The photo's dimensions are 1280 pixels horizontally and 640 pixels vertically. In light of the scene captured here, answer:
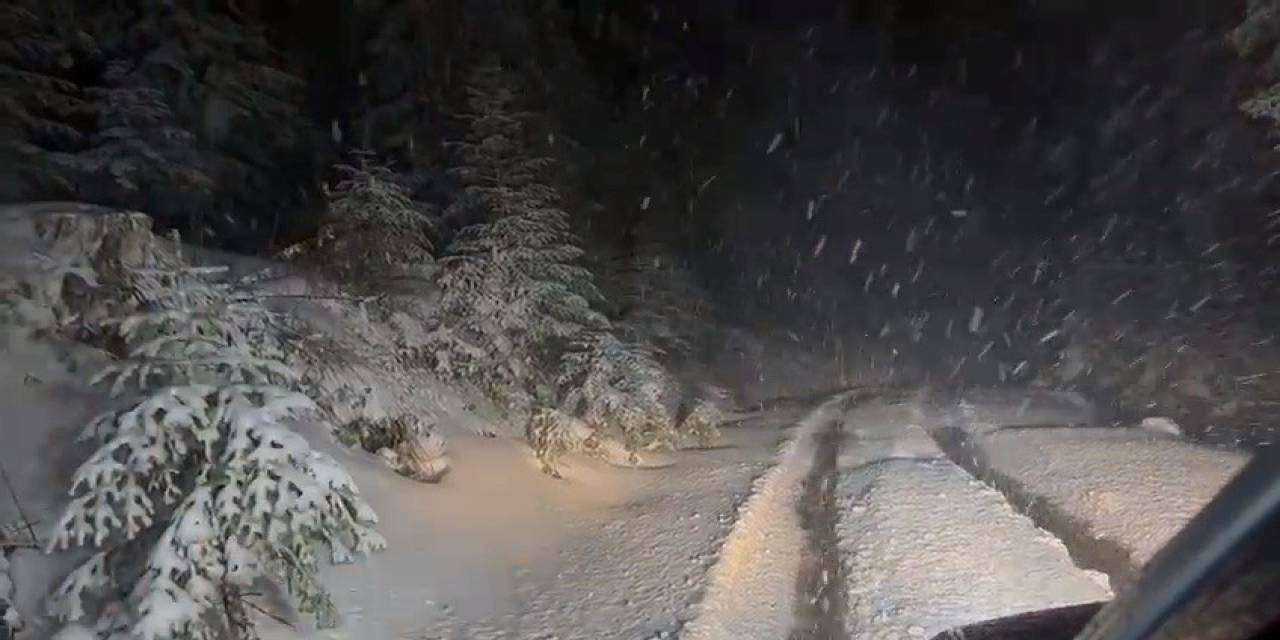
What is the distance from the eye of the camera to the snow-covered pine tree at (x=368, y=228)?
13914mm

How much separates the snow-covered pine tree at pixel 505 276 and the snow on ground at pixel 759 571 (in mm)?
4090

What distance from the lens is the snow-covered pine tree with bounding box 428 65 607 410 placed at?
14.5 m

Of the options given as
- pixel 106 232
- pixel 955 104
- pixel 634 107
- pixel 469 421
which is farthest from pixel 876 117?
pixel 106 232

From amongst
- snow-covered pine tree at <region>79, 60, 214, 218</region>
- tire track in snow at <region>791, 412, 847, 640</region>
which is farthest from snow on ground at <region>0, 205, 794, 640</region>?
snow-covered pine tree at <region>79, 60, 214, 218</region>

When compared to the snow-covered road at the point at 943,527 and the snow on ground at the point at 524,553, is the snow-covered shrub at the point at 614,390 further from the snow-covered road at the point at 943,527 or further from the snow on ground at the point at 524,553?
the snow-covered road at the point at 943,527

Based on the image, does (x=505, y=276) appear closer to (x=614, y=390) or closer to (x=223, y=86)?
(x=614, y=390)

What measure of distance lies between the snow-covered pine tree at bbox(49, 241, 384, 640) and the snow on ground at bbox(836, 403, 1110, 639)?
4646 millimetres

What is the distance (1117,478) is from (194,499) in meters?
11.2

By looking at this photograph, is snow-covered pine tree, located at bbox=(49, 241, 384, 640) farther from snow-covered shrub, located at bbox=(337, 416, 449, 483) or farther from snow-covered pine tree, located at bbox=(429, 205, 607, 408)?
snow-covered pine tree, located at bbox=(429, 205, 607, 408)

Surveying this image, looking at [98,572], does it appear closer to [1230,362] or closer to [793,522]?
[793,522]

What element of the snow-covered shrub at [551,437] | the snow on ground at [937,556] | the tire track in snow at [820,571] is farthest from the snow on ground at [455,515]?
the snow on ground at [937,556]

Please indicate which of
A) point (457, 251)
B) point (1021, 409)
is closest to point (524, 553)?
point (457, 251)

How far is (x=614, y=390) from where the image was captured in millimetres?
15266

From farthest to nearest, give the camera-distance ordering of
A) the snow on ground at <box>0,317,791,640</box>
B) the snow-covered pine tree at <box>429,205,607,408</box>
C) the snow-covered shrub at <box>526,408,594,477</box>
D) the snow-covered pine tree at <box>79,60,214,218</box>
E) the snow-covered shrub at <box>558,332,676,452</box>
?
the snow-covered pine tree at <box>79,60,214,218</box>, the snow-covered shrub at <box>558,332,676,452</box>, the snow-covered pine tree at <box>429,205,607,408</box>, the snow-covered shrub at <box>526,408,594,477</box>, the snow on ground at <box>0,317,791,640</box>
